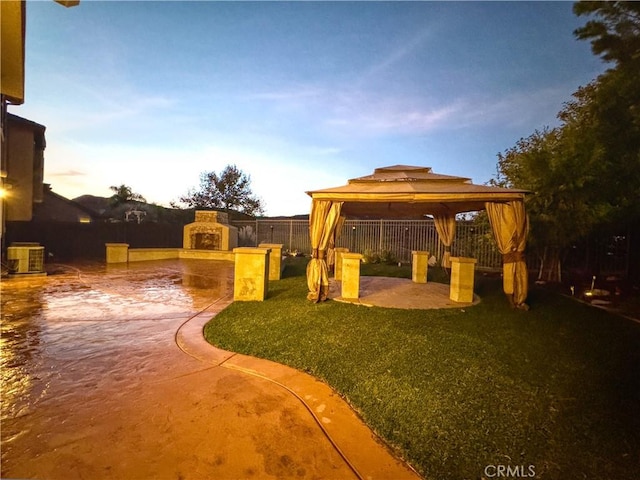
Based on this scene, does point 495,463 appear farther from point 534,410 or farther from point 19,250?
point 19,250

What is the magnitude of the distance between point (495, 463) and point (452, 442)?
0.31 meters

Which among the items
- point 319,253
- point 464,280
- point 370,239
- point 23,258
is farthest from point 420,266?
point 23,258

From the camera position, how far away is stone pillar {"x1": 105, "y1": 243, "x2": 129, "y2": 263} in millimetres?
14606

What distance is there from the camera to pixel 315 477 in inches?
80.0

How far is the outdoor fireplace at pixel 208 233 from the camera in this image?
1840 cm

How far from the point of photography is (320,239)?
6.66m

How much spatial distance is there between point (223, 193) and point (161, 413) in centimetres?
2857

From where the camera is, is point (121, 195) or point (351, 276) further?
point (121, 195)

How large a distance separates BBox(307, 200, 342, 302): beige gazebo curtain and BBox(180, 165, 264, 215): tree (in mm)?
24287

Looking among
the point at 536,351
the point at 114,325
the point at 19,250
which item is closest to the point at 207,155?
the point at 19,250

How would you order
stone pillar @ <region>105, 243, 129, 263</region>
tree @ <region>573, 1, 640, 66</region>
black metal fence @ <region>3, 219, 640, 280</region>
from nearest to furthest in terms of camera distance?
1. tree @ <region>573, 1, 640, 66</region>
2. black metal fence @ <region>3, 219, 640, 280</region>
3. stone pillar @ <region>105, 243, 129, 263</region>

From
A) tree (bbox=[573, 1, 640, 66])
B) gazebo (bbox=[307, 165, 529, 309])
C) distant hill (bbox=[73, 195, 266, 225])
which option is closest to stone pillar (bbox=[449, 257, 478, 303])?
gazebo (bbox=[307, 165, 529, 309])

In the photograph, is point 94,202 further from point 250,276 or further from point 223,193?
point 250,276

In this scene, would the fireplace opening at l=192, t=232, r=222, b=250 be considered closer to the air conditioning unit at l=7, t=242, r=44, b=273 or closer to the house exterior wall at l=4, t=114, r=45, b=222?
the house exterior wall at l=4, t=114, r=45, b=222
